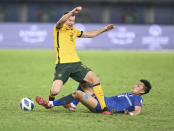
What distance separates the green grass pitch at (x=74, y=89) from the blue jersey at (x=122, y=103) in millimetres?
233

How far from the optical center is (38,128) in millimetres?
8000

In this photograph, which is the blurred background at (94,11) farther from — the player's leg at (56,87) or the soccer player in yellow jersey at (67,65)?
the player's leg at (56,87)

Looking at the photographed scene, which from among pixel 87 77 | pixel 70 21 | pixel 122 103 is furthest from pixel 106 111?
pixel 70 21

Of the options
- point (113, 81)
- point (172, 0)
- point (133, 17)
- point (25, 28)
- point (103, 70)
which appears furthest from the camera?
point (133, 17)

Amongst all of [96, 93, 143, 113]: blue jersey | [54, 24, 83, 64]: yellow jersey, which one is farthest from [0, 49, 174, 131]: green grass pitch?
[54, 24, 83, 64]: yellow jersey

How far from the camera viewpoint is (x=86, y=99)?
9414mm

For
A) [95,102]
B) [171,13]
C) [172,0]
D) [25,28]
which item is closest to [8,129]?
[95,102]

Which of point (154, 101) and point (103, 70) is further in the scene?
point (103, 70)

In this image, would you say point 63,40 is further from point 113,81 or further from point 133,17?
point 133,17

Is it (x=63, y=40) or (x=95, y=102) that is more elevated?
(x=63, y=40)

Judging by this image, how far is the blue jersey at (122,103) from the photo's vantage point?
966 centimetres

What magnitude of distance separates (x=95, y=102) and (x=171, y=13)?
43805mm

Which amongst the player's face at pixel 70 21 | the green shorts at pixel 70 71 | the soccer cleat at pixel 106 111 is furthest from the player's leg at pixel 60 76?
the soccer cleat at pixel 106 111

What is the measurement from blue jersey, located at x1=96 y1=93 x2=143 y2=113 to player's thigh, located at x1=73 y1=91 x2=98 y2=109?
16 cm
